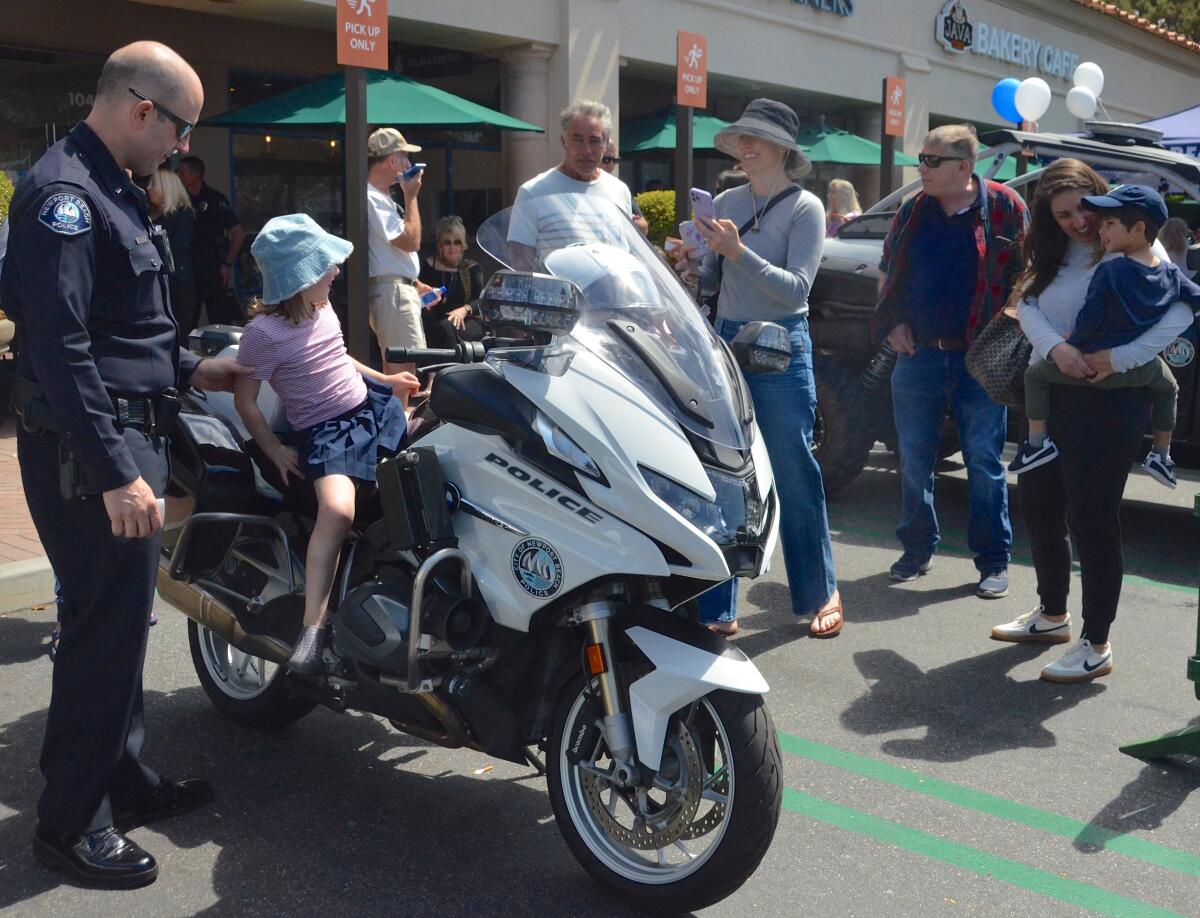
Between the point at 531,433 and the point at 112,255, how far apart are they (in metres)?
1.05

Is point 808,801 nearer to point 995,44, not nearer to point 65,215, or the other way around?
point 65,215

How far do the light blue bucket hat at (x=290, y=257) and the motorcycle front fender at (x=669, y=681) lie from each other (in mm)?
1408

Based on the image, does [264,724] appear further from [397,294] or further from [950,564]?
[397,294]

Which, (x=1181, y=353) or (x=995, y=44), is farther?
(x=995, y=44)

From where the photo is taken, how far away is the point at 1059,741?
433 cm

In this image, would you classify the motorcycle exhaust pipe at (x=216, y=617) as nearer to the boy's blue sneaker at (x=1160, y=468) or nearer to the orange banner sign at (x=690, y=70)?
the boy's blue sneaker at (x=1160, y=468)

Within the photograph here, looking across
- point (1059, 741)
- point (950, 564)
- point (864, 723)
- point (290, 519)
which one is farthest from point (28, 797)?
point (950, 564)

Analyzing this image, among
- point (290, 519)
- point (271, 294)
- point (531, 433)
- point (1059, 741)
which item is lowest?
point (1059, 741)

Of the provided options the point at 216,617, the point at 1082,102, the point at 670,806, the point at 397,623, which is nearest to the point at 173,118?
the point at 397,623

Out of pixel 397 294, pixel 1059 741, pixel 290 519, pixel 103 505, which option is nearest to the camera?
pixel 103 505

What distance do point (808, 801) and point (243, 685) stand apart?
178 centimetres

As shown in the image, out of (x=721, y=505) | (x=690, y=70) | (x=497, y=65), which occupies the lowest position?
(x=721, y=505)

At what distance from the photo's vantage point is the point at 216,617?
3887 mm

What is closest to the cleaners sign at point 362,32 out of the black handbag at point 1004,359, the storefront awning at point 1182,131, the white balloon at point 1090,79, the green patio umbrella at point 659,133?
the black handbag at point 1004,359
